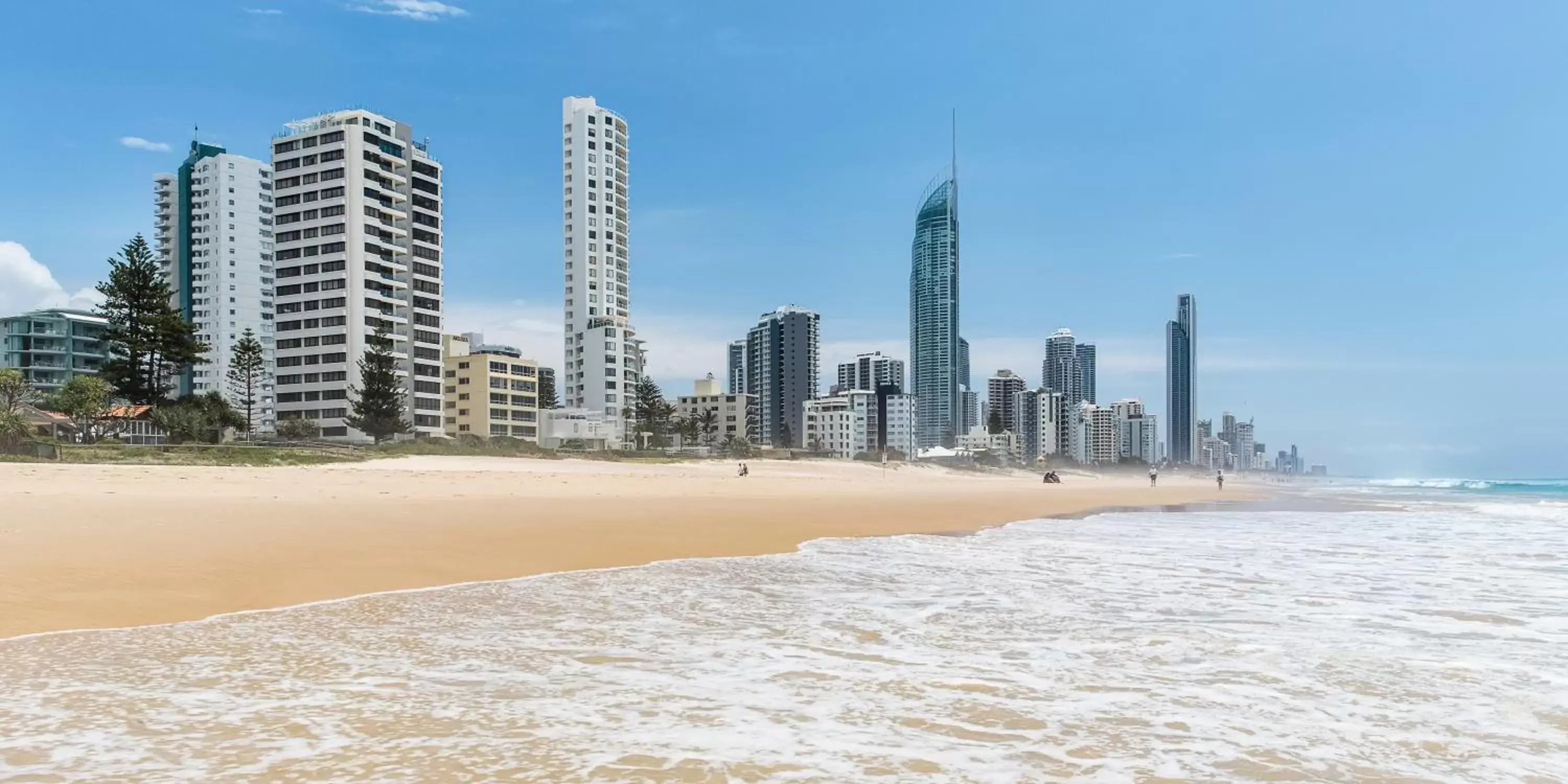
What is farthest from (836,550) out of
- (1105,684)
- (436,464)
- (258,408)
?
(258,408)

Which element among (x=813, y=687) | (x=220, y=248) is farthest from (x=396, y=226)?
(x=813, y=687)

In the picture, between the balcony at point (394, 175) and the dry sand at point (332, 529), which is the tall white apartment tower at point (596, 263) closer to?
the balcony at point (394, 175)

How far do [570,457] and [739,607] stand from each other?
62.1 meters

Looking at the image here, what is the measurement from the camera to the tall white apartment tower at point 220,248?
160 m

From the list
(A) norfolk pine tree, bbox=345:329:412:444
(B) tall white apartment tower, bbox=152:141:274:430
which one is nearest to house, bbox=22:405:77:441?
(A) norfolk pine tree, bbox=345:329:412:444

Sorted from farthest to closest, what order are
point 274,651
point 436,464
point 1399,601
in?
point 436,464, point 1399,601, point 274,651

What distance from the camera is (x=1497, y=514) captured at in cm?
3139

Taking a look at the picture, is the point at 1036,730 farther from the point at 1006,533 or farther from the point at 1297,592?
the point at 1006,533

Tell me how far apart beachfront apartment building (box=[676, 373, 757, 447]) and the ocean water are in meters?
154

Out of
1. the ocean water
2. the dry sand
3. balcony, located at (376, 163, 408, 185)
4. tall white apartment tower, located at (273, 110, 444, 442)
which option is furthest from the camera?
balcony, located at (376, 163, 408, 185)

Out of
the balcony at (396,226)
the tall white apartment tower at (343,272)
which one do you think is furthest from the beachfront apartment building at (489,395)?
the balcony at (396,226)

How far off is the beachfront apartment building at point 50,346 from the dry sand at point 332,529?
145m

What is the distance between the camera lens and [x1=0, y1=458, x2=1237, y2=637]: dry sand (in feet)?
30.3

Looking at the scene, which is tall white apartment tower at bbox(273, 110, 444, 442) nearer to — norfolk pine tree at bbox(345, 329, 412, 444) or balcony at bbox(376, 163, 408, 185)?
balcony at bbox(376, 163, 408, 185)
